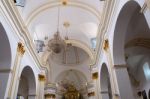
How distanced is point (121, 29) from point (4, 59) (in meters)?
5.18

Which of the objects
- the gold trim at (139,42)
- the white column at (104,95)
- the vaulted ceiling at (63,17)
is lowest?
the white column at (104,95)

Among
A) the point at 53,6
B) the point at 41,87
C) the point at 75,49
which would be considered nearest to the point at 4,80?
the point at 53,6

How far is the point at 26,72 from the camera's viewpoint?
41.0 ft

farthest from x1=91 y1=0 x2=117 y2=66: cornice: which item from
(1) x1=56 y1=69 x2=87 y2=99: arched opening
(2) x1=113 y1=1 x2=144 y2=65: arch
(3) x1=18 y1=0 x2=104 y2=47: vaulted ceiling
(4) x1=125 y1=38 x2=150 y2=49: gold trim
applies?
(1) x1=56 y1=69 x2=87 y2=99: arched opening

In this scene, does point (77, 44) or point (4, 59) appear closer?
point (4, 59)

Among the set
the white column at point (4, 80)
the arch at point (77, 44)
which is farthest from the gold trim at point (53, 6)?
the white column at point (4, 80)

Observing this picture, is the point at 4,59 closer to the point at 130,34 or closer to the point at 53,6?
the point at 53,6

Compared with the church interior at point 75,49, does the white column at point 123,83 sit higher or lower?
lower

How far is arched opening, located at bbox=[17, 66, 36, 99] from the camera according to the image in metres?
12.4

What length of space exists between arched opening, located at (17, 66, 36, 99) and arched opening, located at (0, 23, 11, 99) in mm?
3375

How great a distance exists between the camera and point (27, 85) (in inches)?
548

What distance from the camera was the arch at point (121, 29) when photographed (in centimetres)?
718

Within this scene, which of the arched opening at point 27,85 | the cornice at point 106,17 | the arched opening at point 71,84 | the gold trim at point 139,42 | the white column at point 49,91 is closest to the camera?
the cornice at point 106,17

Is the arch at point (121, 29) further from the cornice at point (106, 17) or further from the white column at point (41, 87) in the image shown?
the white column at point (41, 87)
